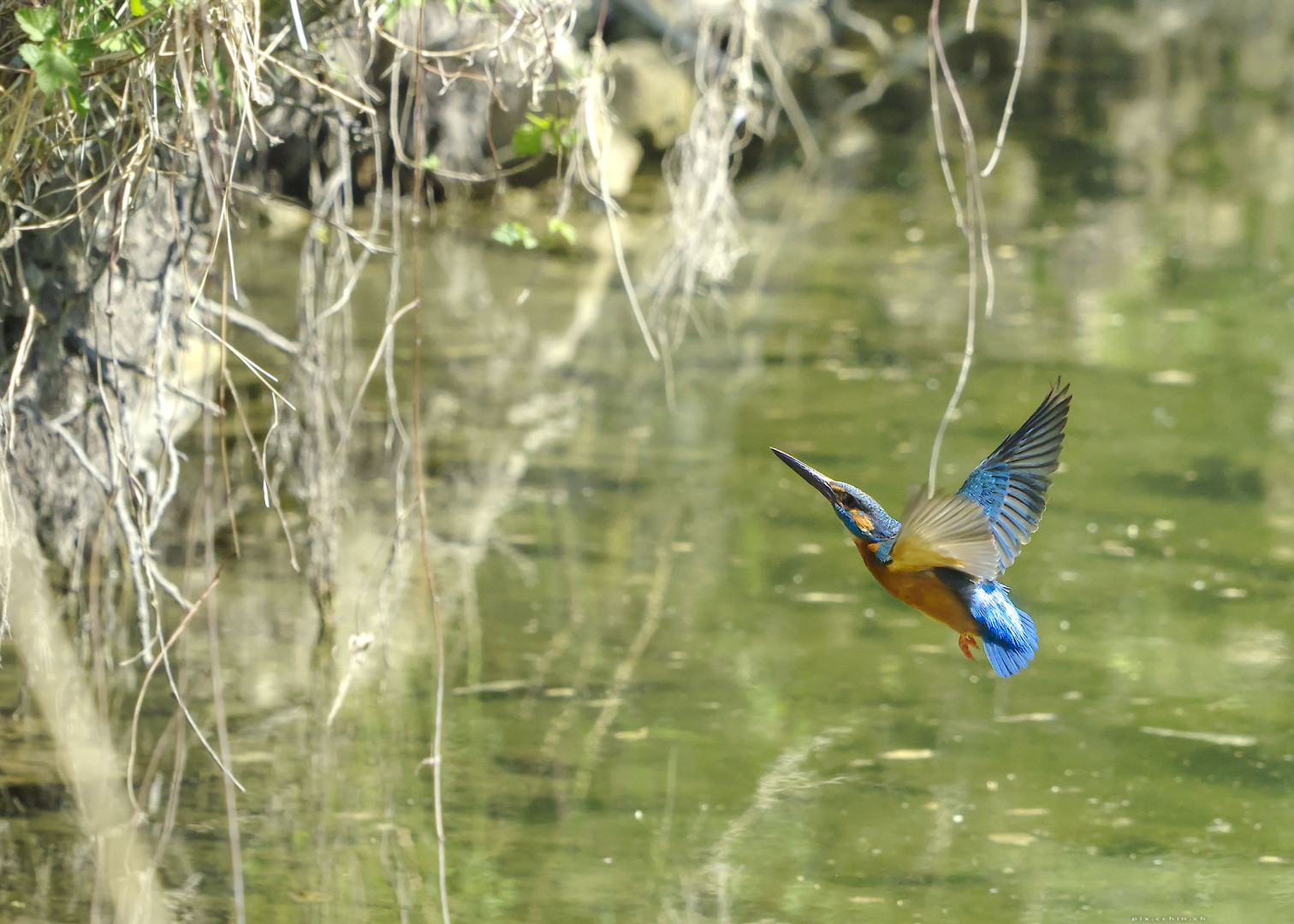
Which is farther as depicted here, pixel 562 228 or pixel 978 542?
pixel 562 228

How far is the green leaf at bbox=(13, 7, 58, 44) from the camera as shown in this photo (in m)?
2.00

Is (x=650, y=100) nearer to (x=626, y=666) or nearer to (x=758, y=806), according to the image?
(x=626, y=666)

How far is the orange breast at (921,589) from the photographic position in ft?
7.41

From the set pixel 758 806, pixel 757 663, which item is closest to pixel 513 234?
pixel 758 806

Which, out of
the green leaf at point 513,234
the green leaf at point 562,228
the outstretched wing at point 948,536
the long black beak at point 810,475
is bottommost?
the outstretched wing at point 948,536

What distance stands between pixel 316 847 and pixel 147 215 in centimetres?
149

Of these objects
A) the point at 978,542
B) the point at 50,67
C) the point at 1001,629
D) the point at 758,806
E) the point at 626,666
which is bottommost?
the point at 758,806

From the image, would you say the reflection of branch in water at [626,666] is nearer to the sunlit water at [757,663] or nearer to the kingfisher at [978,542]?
the sunlit water at [757,663]

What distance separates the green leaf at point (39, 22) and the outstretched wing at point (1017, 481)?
1424 millimetres

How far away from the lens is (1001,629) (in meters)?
2.38

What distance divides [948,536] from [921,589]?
0.87 ft

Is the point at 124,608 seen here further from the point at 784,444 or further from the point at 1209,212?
the point at 1209,212

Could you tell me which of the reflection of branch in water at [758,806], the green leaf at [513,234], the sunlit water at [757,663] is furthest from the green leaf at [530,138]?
the reflection of branch in water at [758,806]

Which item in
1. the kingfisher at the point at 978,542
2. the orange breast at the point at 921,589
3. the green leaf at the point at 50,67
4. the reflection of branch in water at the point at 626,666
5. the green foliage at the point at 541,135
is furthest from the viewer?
the reflection of branch in water at the point at 626,666
